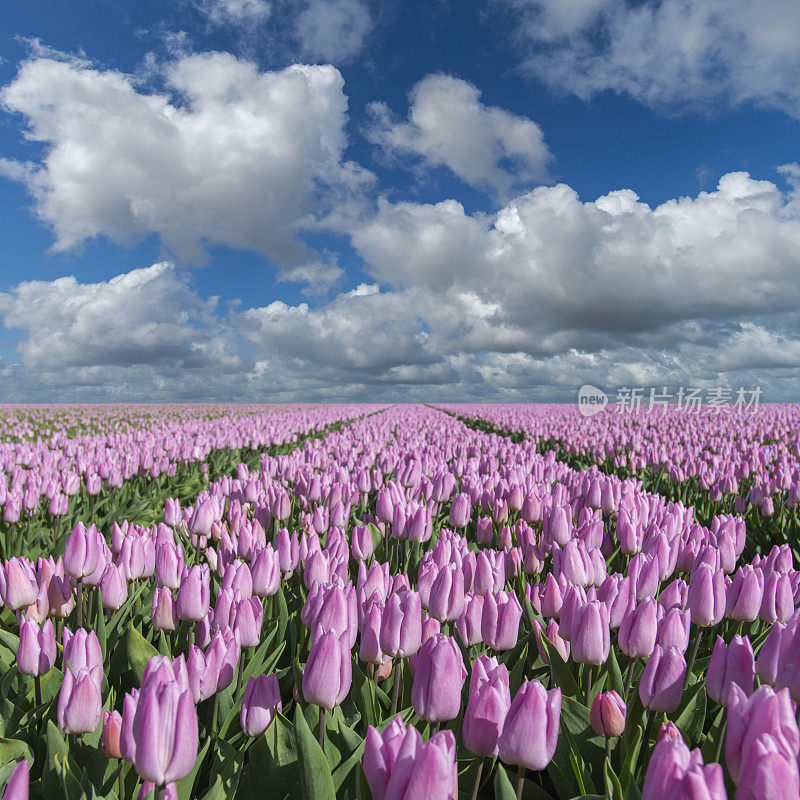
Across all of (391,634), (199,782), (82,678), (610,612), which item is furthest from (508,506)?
(82,678)

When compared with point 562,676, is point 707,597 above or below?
above

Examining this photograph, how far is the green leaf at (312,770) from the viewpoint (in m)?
1.23

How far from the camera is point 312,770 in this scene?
1.24 metres

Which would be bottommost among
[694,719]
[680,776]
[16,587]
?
[694,719]

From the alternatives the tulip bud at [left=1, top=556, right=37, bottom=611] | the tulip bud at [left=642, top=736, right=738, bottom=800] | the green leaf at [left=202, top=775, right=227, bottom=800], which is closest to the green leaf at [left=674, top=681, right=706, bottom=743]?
the tulip bud at [left=642, top=736, right=738, bottom=800]

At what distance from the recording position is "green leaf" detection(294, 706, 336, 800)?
1.23m

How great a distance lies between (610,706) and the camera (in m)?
1.45

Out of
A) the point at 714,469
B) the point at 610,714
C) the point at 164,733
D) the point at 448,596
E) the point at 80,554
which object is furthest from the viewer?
the point at 714,469

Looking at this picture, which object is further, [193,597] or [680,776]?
[193,597]

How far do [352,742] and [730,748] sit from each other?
2.90 ft

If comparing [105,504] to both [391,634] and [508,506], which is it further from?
[391,634]

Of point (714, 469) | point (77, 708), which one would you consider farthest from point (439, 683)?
point (714, 469)

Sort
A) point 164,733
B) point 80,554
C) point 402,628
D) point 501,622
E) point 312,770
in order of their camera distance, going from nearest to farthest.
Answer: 1. point 164,733
2. point 312,770
3. point 402,628
4. point 501,622
5. point 80,554

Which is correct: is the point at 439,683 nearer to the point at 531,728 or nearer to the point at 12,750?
the point at 531,728
